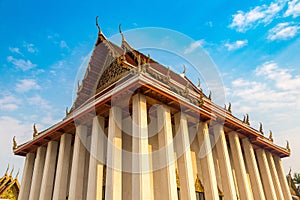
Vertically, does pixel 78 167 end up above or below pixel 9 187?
below

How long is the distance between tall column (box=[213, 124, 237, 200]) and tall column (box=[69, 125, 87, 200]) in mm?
5988

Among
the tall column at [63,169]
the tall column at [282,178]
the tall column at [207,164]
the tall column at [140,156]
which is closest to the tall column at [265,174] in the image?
the tall column at [282,178]

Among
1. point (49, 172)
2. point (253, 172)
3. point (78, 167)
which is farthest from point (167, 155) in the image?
point (253, 172)

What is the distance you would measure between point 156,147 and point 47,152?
5.72m

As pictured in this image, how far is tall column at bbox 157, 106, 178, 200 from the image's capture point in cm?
846

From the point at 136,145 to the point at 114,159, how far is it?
94cm

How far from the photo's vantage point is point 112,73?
41.7 ft

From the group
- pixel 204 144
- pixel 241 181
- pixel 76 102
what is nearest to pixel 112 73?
pixel 76 102

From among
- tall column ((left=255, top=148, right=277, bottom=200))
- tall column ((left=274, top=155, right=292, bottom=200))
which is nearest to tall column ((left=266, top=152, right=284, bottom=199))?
tall column ((left=255, top=148, right=277, bottom=200))

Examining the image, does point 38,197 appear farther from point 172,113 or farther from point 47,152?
point 172,113

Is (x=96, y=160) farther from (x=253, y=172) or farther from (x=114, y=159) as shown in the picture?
(x=253, y=172)

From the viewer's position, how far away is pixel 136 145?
8672 millimetres

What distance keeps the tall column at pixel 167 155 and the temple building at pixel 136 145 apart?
3cm

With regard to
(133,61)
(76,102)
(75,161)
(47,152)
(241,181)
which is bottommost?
(241,181)
